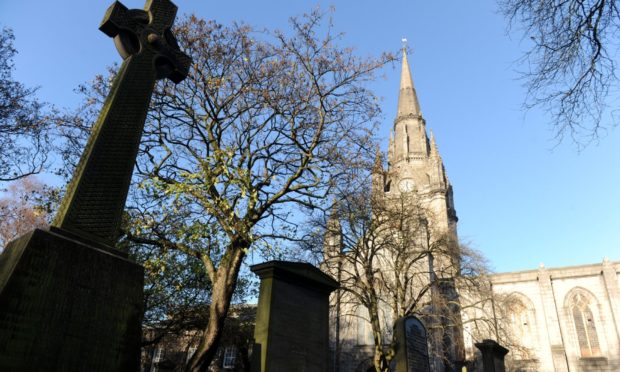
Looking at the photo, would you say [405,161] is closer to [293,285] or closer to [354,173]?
[354,173]

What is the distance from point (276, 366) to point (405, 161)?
38.6 m

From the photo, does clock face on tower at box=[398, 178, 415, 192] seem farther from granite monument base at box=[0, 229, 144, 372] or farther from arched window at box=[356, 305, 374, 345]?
granite monument base at box=[0, 229, 144, 372]

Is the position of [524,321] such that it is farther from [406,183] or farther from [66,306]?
[66,306]

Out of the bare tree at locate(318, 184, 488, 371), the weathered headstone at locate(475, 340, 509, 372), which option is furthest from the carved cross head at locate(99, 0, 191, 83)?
the weathered headstone at locate(475, 340, 509, 372)

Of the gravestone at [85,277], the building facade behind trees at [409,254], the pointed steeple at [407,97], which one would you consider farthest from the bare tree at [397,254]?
the pointed steeple at [407,97]

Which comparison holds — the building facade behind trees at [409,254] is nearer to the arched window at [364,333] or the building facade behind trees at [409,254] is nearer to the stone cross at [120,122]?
the arched window at [364,333]

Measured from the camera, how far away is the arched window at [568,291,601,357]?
3070 centimetres

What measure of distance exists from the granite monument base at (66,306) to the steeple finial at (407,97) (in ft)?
156

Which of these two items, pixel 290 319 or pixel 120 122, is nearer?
pixel 120 122

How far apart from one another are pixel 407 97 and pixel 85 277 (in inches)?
1961

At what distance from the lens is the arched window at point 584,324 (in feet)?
101

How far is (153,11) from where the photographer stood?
568cm

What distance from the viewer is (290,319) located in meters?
8.16

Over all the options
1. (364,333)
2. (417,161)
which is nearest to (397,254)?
(364,333)
